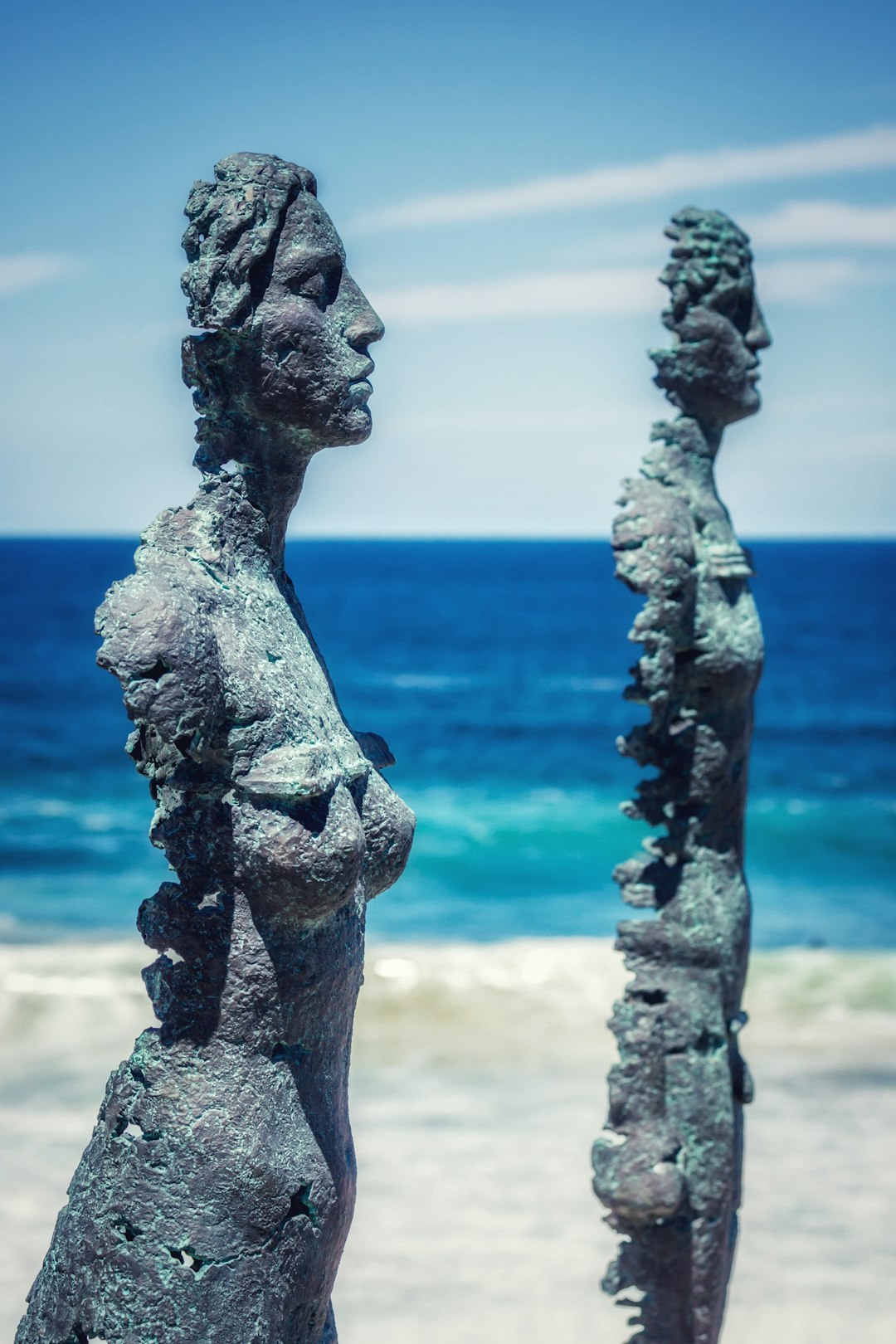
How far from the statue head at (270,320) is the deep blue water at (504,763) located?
12.0 m

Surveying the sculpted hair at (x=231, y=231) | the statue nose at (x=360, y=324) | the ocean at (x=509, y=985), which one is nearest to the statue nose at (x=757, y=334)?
the statue nose at (x=360, y=324)

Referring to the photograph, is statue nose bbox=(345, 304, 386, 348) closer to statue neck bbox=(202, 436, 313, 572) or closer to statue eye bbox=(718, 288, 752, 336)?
statue neck bbox=(202, 436, 313, 572)

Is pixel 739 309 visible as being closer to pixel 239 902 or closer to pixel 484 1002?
pixel 239 902

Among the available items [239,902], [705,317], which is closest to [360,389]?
[239,902]

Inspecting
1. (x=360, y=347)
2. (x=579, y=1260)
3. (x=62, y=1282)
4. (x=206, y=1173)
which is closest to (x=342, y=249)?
(x=360, y=347)

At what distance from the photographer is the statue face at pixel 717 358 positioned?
472 centimetres

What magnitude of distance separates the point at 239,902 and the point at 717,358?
260cm

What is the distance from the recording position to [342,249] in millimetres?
3105

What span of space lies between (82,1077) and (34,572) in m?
49.9

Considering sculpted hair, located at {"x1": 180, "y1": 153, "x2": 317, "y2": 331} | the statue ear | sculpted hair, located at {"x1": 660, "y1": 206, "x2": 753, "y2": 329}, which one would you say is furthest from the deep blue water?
sculpted hair, located at {"x1": 180, "y1": 153, "x2": 317, "y2": 331}

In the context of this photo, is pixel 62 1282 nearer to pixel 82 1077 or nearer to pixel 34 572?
pixel 82 1077

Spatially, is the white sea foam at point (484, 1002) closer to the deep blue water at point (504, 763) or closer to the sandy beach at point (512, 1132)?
the sandy beach at point (512, 1132)

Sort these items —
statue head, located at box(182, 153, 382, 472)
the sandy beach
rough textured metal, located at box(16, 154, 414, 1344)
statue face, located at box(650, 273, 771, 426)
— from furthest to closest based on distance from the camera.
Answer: the sandy beach < statue face, located at box(650, 273, 771, 426) < statue head, located at box(182, 153, 382, 472) < rough textured metal, located at box(16, 154, 414, 1344)

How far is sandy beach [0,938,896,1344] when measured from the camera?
6344 millimetres
